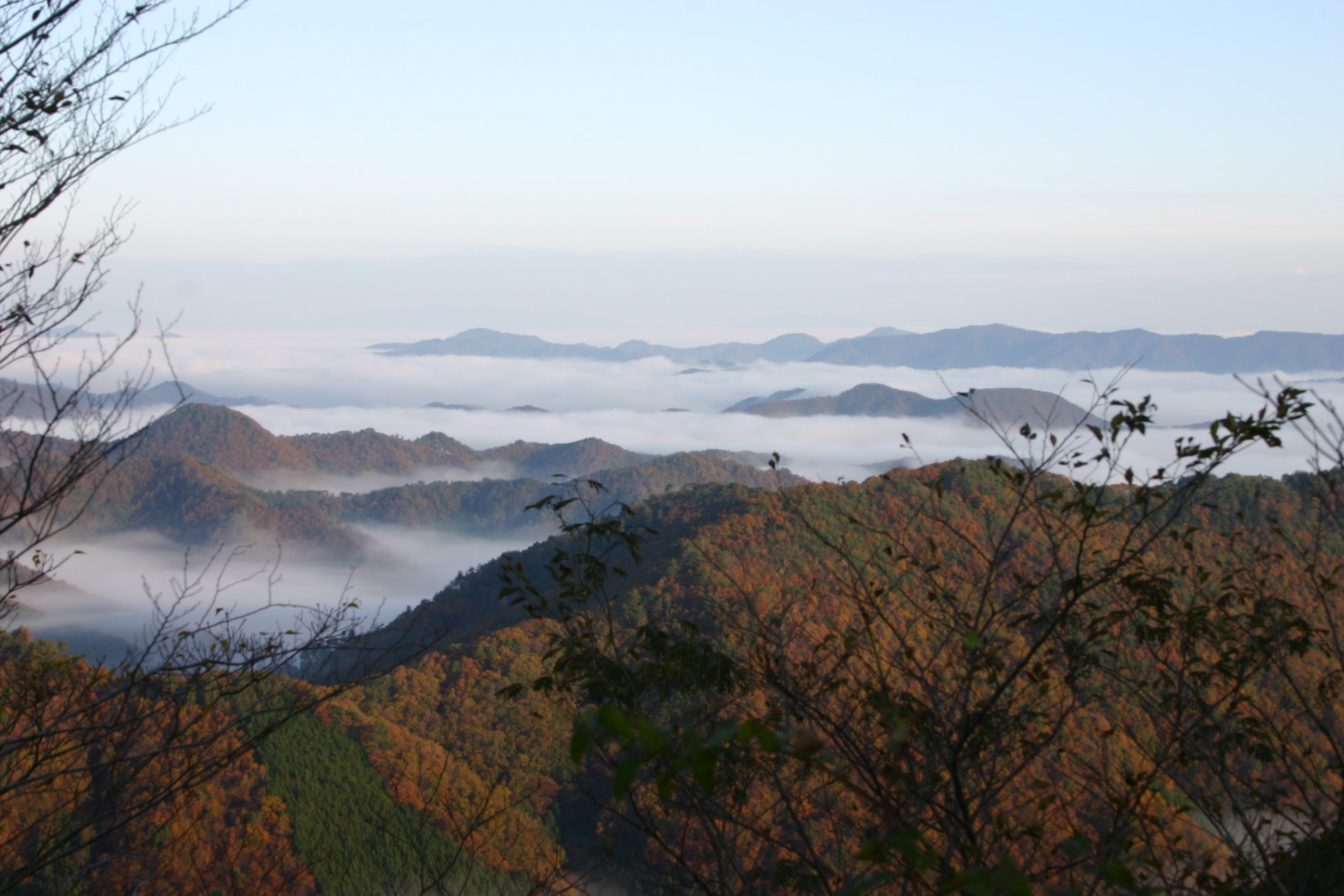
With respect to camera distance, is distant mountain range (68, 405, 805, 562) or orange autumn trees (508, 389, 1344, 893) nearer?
orange autumn trees (508, 389, 1344, 893)

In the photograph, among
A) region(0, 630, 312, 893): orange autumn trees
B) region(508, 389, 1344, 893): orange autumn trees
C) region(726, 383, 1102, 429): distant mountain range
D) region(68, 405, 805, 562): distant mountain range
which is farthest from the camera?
region(68, 405, 805, 562): distant mountain range

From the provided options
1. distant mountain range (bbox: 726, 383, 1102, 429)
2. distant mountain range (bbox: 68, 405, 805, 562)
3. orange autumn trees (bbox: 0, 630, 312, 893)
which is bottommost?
distant mountain range (bbox: 68, 405, 805, 562)

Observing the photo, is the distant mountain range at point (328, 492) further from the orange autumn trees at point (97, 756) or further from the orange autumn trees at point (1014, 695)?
the orange autumn trees at point (97, 756)

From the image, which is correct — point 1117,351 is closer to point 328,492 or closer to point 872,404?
point 872,404

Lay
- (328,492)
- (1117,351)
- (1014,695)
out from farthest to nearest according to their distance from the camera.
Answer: (1117,351)
(328,492)
(1014,695)

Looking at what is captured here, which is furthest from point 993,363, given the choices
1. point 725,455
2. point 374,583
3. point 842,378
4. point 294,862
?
point 294,862

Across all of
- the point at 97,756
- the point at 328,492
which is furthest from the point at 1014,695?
the point at 328,492

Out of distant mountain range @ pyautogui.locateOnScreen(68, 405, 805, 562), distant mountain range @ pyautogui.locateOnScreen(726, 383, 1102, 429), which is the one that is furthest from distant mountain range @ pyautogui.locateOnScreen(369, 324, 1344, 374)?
distant mountain range @ pyautogui.locateOnScreen(68, 405, 805, 562)

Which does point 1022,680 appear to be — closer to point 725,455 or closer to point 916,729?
point 916,729

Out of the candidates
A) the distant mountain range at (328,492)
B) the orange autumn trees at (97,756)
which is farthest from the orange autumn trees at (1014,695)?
the distant mountain range at (328,492)

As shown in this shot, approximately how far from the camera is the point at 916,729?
4352 millimetres

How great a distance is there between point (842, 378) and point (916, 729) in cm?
17233

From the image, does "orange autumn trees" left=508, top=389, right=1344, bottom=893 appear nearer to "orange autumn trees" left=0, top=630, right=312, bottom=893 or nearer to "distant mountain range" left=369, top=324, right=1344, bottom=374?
"orange autumn trees" left=0, top=630, right=312, bottom=893

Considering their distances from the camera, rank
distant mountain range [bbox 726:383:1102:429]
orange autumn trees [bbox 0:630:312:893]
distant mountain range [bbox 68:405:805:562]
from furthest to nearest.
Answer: distant mountain range [bbox 68:405:805:562] < distant mountain range [bbox 726:383:1102:429] < orange autumn trees [bbox 0:630:312:893]
